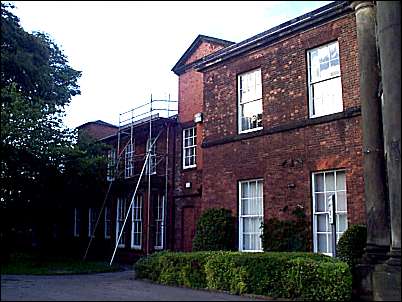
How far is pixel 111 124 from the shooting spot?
1326 inches

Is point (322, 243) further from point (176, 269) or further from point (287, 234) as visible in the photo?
point (176, 269)

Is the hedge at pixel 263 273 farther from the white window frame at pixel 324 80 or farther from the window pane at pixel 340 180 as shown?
the white window frame at pixel 324 80

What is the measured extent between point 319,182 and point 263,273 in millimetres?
4303

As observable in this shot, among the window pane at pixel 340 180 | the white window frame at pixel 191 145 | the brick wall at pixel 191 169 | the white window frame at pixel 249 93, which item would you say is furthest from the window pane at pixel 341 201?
the white window frame at pixel 191 145

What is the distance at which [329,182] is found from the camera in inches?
605

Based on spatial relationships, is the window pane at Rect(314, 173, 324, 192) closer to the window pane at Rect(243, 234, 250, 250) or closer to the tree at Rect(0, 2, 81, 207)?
the window pane at Rect(243, 234, 250, 250)

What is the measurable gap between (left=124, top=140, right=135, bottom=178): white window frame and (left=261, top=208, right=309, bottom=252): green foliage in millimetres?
11404

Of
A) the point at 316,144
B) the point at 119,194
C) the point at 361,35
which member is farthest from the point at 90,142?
the point at 361,35

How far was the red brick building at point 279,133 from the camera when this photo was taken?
15023mm

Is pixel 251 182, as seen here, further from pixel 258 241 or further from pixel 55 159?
pixel 55 159

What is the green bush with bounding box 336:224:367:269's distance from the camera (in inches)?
525

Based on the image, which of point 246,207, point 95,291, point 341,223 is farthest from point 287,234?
point 95,291

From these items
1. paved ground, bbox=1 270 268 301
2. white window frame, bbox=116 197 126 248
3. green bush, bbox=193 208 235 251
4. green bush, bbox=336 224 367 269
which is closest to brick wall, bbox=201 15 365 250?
green bush, bbox=193 208 235 251

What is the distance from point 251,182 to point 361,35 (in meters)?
6.62
